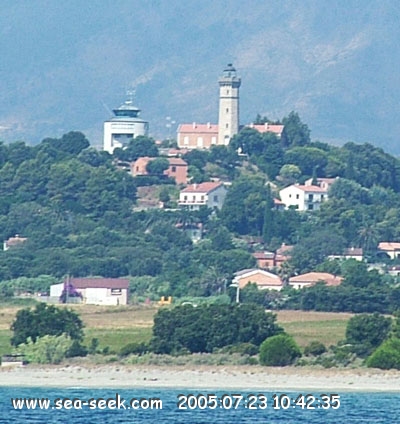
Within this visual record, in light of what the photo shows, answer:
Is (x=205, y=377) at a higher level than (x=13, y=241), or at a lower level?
lower

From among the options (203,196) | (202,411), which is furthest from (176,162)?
(202,411)

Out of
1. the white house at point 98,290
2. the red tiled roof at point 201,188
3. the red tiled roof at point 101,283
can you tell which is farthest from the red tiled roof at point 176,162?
the white house at point 98,290

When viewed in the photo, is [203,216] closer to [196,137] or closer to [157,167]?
[157,167]

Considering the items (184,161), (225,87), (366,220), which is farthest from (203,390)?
(225,87)

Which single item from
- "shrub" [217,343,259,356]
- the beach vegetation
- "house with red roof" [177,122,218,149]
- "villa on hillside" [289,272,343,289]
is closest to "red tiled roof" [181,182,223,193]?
"house with red roof" [177,122,218,149]

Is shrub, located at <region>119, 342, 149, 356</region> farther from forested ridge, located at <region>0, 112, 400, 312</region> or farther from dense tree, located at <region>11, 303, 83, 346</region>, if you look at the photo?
forested ridge, located at <region>0, 112, 400, 312</region>
